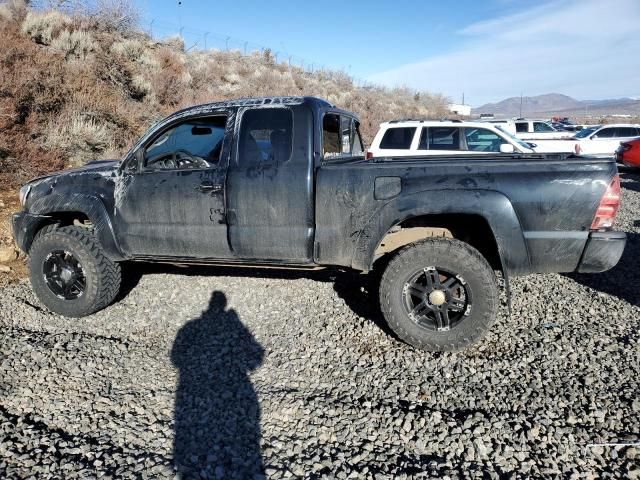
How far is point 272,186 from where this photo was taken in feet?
12.5

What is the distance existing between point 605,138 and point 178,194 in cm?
1895

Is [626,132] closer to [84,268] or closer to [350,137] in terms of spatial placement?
[350,137]

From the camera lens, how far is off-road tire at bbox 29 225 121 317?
4.38m

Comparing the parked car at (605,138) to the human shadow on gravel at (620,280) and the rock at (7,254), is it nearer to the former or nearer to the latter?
the human shadow on gravel at (620,280)

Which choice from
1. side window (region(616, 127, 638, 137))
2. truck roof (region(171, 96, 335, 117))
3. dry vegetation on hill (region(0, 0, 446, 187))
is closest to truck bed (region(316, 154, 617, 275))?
truck roof (region(171, 96, 335, 117))

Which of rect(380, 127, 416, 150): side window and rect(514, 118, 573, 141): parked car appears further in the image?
rect(514, 118, 573, 141): parked car

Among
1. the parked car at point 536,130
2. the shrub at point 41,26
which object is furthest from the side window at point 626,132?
the shrub at point 41,26

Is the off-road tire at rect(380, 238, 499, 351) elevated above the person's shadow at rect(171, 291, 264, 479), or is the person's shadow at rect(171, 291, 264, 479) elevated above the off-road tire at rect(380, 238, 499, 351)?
the off-road tire at rect(380, 238, 499, 351)

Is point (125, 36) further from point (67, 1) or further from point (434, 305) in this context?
point (434, 305)

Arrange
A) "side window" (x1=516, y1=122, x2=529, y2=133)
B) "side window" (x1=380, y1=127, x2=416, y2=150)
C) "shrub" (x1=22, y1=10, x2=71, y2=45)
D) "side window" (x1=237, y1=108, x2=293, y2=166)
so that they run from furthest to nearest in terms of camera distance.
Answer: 1. "side window" (x1=516, y1=122, x2=529, y2=133)
2. "shrub" (x1=22, y1=10, x2=71, y2=45)
3. "side window" (x1=380, y1=127, x2=416, y2=150)
4. "side window" (x1=237, y1=108, x2=293, y2=166)

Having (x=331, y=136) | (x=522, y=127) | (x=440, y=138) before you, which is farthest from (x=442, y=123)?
(x=522, y=127)

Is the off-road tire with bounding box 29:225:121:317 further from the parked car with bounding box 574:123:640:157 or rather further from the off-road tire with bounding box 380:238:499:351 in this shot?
the parked car with bounding box 574:123:640:157

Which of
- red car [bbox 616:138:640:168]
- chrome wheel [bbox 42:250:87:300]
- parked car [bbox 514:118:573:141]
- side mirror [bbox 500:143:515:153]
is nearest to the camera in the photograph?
chrome wheel [bbox 42:250:87:300]

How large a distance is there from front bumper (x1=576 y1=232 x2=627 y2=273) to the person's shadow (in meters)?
2.65
